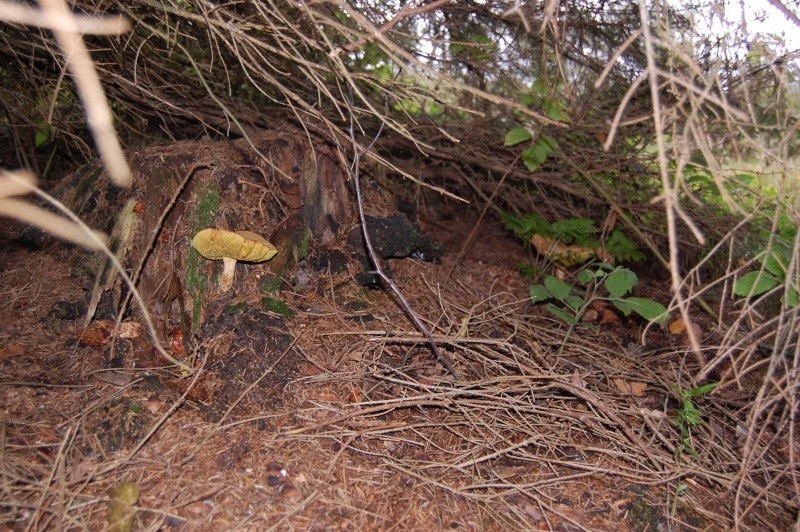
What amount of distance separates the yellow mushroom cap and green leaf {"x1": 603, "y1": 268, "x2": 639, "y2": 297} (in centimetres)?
198

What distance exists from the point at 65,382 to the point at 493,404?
6.97 ft

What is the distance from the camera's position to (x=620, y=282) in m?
3.18

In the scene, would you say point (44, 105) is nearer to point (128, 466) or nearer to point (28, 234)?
point (28, 234)

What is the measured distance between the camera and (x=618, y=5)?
4117 mm

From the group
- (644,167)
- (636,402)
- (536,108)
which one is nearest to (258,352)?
(636,402)

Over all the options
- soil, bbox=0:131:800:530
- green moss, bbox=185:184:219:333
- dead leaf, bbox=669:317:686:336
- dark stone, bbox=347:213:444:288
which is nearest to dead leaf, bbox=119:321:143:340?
soil, bbox=0:131:800:530

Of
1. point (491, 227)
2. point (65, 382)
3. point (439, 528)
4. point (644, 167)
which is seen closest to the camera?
point (439, 528)

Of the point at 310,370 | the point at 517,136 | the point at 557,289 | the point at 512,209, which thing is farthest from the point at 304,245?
the point at 512,209

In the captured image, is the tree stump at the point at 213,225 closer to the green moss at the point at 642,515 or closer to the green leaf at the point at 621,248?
the green moss at the point at 642,515

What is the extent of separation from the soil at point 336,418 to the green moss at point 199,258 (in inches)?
2.1

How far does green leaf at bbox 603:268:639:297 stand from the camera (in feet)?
10.3

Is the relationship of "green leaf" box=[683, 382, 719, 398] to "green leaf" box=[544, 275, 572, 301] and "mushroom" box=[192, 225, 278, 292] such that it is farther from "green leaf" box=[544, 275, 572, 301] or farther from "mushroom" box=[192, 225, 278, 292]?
"mushroom" box=[192, 225, 278, 292]

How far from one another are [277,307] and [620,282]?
2030mm

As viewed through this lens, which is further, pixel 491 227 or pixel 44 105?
pixel 491 227
